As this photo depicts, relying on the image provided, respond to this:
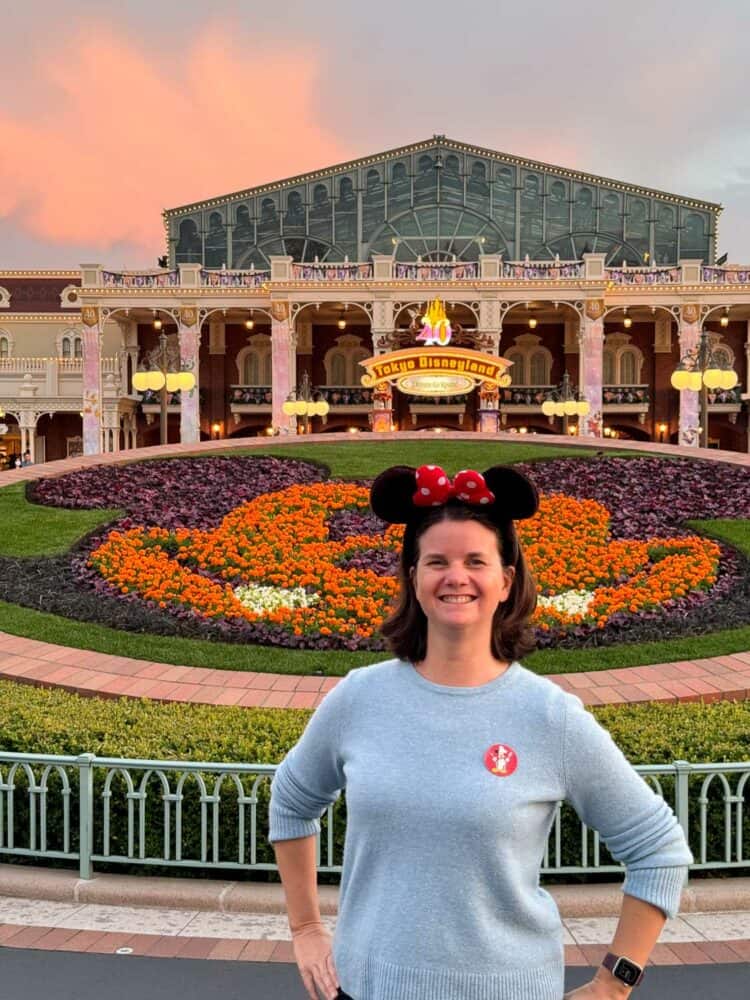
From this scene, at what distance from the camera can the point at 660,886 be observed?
2154 millimetres

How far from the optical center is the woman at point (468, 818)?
2137mm

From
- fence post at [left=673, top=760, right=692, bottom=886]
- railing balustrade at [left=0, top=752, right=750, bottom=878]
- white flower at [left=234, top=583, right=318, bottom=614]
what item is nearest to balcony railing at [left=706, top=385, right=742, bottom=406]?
white flower at [left=234, top=583, right=318, bottom=614]

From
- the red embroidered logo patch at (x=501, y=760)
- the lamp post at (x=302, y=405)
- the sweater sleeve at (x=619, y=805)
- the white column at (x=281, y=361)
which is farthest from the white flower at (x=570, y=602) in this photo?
the white column at (x=281, y=361)

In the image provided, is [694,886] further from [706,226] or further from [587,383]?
[706,226]

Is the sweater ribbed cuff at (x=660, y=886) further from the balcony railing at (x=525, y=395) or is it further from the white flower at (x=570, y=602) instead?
the balcony railing at (x=525, y=395)

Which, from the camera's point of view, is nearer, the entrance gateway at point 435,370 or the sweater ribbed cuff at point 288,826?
the sweater ribbed cuff at point 288,826

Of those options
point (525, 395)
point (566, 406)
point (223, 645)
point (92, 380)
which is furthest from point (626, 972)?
point (525, 395)

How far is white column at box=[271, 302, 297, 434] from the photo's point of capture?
1487 inches

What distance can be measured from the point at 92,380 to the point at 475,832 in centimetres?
3880

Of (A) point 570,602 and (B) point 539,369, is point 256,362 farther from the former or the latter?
(A) point 570,602

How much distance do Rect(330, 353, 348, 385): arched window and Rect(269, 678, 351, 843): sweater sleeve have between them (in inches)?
1631

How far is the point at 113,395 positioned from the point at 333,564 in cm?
2955

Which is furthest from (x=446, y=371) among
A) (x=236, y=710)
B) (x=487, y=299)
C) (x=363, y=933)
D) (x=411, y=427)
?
(x=363, y=933)

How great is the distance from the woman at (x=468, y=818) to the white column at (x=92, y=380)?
3798 centimetres
